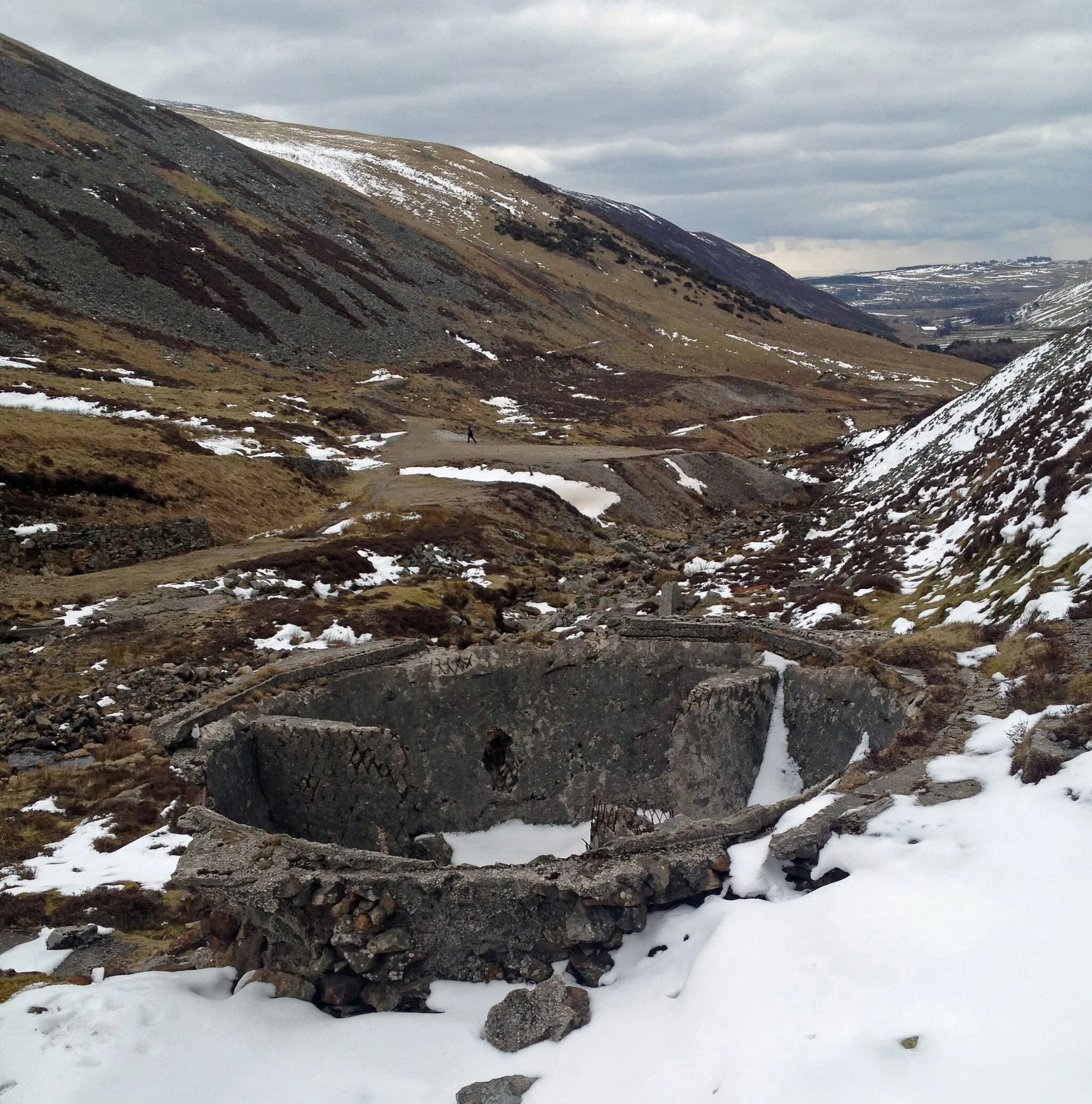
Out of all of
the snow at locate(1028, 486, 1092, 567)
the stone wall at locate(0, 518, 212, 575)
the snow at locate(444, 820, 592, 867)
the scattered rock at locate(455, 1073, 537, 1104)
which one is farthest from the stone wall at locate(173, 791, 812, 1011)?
the stone wall at locate(0, 518, 212, 575)

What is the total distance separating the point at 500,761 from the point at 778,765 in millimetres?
4205

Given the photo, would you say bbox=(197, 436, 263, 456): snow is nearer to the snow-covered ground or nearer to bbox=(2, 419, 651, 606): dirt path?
bbox=(2, 419, 651, 606): dirt path

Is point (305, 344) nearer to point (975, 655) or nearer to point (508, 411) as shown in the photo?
point (508, 411)

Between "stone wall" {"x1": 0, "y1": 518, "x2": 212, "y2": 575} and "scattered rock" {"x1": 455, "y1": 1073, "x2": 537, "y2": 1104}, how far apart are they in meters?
25.6

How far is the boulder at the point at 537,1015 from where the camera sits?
295 inches

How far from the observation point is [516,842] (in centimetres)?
1312

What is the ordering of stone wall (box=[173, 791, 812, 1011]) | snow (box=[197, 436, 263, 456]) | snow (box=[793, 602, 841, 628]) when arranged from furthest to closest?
1. snow (box=[197, 436, 263, 456])
2. snow (box=[793, 602, 841, 628])
3. stone wall (box=[173, 791, 812, 1011])

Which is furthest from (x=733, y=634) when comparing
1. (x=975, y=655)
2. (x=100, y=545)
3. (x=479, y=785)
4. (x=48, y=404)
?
(x=48, y=404)

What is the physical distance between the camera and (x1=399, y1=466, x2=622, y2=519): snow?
4375 centimetres

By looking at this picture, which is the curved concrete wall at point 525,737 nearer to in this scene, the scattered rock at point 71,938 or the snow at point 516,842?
the snow at point 516,842

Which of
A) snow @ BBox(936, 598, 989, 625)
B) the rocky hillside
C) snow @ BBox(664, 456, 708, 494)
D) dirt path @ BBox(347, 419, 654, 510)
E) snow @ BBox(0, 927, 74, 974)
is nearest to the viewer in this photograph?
snow @ BBox(0, 927, 74, 974)

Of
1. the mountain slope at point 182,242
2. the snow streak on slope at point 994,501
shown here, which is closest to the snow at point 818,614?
the snow streak on slope at point 994,501

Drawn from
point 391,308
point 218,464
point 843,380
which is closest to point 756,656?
point 218,464

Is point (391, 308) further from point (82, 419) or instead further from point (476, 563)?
point (476, 563)
